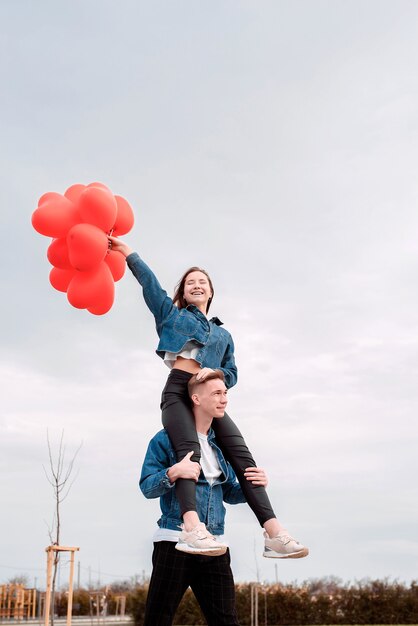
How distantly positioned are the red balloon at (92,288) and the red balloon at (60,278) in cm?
14

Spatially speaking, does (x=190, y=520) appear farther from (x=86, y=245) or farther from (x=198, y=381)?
(x=86, y=245)

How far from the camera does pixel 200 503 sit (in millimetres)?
3336

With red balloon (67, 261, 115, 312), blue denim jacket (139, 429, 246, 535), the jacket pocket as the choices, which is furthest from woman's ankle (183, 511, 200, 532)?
red balloon (67, 261, 115, 312)

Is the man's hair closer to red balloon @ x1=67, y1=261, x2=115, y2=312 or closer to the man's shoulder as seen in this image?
the man's shoulder

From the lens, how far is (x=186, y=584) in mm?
3299

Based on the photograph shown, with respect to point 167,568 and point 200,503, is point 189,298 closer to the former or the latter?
point 200,503

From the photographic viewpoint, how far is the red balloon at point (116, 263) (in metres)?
3.98

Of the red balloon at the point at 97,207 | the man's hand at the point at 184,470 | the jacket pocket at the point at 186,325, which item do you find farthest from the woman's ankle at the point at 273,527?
the red balloon at the point at 97,207

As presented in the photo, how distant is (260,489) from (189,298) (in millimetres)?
1146

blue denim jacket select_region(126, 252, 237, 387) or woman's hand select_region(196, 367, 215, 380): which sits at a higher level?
blue denim jacket select_region(126, 252, 237, 387)

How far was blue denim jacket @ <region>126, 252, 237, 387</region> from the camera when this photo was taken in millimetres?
3621

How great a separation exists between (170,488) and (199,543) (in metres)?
0.34

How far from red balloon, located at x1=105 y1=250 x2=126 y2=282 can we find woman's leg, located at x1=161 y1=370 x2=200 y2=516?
832mm

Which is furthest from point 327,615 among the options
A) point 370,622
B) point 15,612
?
point 15,612
